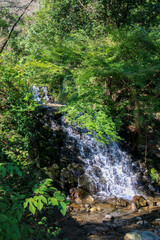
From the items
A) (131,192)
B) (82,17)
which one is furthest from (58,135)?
(82,17)

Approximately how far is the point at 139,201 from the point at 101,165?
71.5 inches

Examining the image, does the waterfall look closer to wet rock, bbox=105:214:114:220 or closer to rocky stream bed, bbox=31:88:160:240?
rocky stream bed, bbox=31:88:160:240

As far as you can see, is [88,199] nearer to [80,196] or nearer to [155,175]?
[80,196]

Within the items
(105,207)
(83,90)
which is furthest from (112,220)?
(83,90)

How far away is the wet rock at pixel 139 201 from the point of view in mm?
5332

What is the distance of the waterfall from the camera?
6.09m

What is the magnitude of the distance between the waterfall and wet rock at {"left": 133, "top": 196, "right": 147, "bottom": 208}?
278 millimetres

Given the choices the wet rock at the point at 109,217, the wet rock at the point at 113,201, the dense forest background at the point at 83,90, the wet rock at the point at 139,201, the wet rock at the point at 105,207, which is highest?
the dense forest background at the point at 83,90

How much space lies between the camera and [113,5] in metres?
9.03

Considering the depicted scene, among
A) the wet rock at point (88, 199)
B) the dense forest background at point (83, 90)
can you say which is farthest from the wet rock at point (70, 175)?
the dense forest background at point (83, 90)

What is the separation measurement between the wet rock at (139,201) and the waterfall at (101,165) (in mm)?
278

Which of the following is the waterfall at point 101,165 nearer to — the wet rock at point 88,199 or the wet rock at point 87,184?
the wet rock at point 87,184

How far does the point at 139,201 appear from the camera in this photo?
5465 mm

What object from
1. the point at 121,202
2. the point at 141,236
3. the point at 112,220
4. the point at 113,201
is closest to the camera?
the point at 141,236
